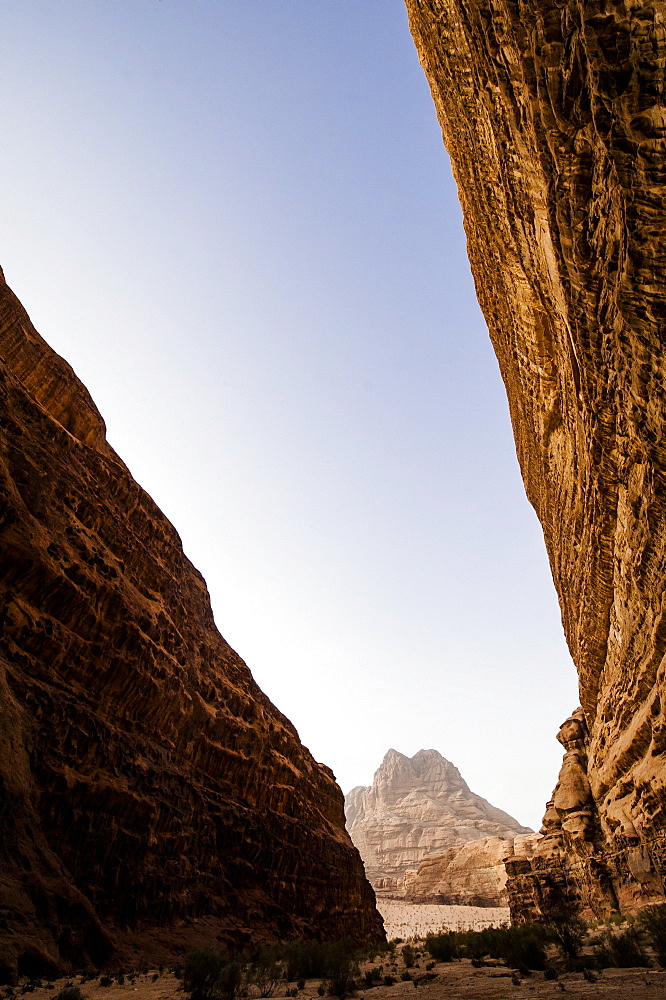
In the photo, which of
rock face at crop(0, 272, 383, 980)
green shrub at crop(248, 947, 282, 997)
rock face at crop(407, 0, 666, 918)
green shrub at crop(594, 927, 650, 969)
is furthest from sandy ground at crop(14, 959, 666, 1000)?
rock face at crop(407, 0, 666, 918)

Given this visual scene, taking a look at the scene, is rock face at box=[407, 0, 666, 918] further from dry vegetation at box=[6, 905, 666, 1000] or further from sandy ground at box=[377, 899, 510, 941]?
sandy ground at box=[377, 899, 510, 941]

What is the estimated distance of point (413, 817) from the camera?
10569 centimetres

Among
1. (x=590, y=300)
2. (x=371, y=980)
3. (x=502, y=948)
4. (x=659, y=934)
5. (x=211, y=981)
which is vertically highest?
(x=590, y=300)

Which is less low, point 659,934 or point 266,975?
point 659,934

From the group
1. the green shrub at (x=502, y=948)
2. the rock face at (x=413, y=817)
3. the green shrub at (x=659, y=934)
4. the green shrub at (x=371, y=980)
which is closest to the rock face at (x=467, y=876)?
the rock face at (x=413, y=817)

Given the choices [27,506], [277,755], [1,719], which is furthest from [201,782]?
[27,506]

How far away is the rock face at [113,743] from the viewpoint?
11.1 meters

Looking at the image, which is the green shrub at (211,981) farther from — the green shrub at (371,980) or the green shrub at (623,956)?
the green shrub at (623,956)

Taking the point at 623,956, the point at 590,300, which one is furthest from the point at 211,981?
the point at 590,300

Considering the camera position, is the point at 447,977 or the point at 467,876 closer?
the point at 447,977

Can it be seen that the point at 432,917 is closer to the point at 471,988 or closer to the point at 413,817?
the point at 413,817

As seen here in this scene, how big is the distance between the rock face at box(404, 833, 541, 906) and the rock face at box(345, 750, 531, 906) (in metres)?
3.04

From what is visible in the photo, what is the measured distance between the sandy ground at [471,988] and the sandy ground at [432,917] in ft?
163

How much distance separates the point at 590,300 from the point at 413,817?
120 meters
